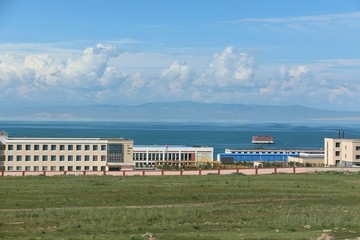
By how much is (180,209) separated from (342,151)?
8631cm

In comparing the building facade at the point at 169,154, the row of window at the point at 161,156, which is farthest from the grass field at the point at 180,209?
the row of window at the point at 161,156

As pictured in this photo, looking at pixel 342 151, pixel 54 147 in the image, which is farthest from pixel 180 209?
pixel 342 151

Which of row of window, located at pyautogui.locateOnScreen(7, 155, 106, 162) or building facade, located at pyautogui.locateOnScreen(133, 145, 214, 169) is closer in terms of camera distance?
row of window, located at pyautogui.locateOnScreen(7, 155, 106, 162)

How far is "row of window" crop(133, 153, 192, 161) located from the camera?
470 feet

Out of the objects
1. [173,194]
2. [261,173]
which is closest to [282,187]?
[173,194]

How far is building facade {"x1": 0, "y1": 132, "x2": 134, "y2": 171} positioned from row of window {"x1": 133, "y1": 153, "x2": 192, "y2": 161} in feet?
114

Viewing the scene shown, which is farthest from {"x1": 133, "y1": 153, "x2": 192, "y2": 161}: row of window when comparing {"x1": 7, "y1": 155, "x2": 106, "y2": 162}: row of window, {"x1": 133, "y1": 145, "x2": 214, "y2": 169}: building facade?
{"x1": 7, "y1": 155, "x2": 106, "y2": 162}: row of window

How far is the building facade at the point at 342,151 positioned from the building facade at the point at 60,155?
105ft

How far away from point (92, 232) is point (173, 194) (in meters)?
18.5

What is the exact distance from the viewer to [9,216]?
1190 inches

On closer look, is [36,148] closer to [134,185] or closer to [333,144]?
[333,144]

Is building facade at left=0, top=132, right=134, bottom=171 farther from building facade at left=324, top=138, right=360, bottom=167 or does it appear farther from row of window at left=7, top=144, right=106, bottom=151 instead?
building facade at left=324, top=138, right=360, bottom=167

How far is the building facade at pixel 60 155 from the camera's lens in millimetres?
104000

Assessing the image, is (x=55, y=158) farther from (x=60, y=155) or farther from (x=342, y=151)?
(x=342, y=151)
